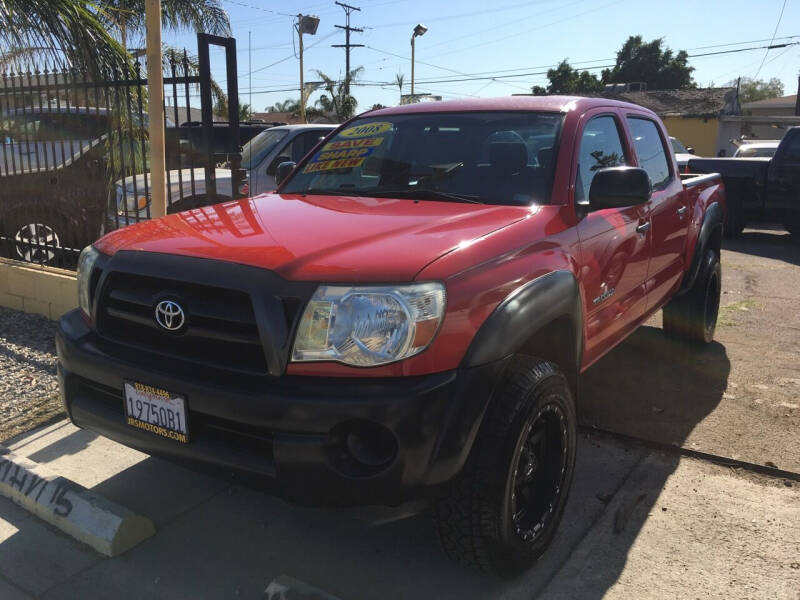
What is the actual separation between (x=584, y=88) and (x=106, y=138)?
58.9m

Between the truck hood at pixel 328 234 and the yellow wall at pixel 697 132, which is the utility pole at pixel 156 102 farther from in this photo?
the yellow wall at pixel 697 132

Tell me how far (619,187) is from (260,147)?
6277 mm

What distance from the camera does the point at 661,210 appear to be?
4027 mm

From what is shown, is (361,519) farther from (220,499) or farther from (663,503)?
(663,503)

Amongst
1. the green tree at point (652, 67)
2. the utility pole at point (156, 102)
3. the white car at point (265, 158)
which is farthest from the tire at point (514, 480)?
the green tree at point (652, 67)

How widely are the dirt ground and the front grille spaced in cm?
238

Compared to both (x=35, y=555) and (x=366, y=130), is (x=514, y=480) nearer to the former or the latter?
(x=35, y=555)

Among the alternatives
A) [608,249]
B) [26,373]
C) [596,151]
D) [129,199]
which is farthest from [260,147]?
[608,249]

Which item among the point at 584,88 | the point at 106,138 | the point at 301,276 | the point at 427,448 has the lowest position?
the point at 427,448

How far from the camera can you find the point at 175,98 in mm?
5180

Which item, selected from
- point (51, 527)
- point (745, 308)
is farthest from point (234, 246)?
point (745, 308)

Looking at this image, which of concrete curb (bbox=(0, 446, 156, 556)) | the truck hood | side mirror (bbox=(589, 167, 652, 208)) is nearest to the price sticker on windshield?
the truck hood

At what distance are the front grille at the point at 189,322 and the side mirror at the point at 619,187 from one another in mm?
1583

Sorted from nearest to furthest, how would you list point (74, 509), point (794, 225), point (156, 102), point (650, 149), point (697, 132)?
point (74, 509) → point (650, 149) → point (156, 102) → point (794, 225) → point (697, 132)
